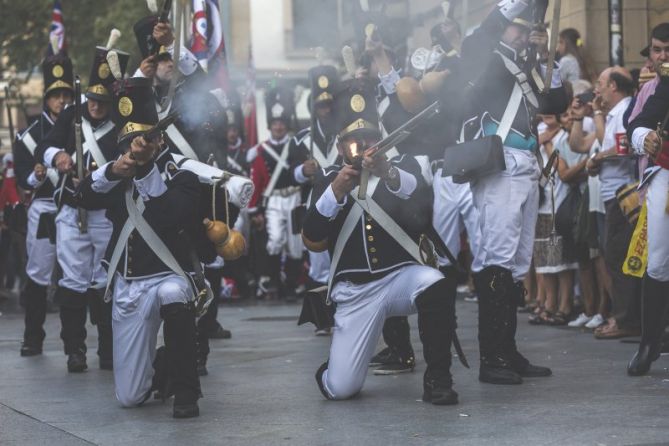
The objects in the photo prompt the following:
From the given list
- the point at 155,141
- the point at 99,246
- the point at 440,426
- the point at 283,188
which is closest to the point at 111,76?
the point at 99,246

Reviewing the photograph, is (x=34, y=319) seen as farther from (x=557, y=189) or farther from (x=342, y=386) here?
(x=557, y=189)

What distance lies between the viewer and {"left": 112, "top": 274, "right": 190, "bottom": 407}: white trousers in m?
7.50

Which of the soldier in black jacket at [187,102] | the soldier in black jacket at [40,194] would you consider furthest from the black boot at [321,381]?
the soldier in black jacket at [40,194]

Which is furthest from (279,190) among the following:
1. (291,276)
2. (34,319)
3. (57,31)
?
(34,319)

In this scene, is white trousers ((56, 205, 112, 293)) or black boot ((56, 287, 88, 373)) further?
white trousers ((56, 205, 112, 293))

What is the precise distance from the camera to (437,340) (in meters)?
7.19

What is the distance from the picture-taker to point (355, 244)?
7.60 metres

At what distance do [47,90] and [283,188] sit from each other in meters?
5.60

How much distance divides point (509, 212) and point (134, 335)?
2148 mm

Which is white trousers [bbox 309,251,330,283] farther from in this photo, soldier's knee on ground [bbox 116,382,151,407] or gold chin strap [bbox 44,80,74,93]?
soldier's knee on ground [bbox 116,382,151,407]

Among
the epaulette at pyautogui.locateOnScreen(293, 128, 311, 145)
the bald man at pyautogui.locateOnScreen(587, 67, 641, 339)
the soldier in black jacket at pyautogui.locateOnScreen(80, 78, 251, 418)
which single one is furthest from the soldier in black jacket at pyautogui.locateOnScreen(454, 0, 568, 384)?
the epaulette at pyautogui.locateOnScreen(293, 128, 311, 145)

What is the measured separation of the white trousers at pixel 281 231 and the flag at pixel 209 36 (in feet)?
16.4

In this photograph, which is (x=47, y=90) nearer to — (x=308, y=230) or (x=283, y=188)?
(x=308, y=230)

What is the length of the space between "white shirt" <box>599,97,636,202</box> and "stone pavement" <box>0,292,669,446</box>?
1.20m
